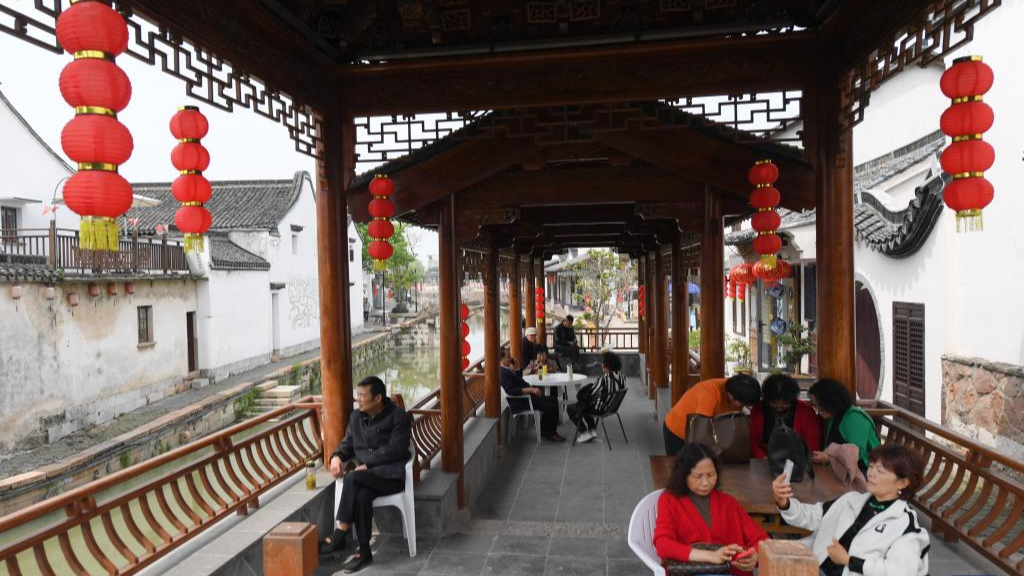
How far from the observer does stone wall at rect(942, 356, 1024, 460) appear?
6.13m

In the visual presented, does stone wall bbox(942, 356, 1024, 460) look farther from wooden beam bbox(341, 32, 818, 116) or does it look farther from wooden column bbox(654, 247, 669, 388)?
wooden beam bbox(341, 32, 818, 116)

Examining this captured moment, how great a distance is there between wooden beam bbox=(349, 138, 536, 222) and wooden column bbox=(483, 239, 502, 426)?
3.05 m

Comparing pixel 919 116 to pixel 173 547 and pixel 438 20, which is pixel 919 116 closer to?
pixel 438 20

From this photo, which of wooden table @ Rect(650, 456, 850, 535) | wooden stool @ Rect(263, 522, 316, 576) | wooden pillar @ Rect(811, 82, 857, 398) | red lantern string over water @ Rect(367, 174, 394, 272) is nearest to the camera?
wooden stool @ Rect(263, 522, 316, 576)

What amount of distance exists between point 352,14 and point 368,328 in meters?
30.9

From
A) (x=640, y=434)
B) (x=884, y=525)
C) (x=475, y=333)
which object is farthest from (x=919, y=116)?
(x=475, y=333)

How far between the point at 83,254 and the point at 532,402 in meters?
11.1

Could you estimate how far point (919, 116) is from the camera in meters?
9.58

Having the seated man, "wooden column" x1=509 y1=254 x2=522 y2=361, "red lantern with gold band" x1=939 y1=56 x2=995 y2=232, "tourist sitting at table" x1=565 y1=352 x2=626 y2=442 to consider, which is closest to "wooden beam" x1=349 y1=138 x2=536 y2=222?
the seated man

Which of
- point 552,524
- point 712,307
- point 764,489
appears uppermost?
point 712,307

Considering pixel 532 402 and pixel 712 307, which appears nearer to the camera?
pixel 712 307

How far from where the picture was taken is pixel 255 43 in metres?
3.64

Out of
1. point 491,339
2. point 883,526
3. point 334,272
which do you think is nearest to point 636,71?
Result: point 334,272

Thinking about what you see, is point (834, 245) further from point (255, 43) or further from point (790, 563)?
point (255, 43)
